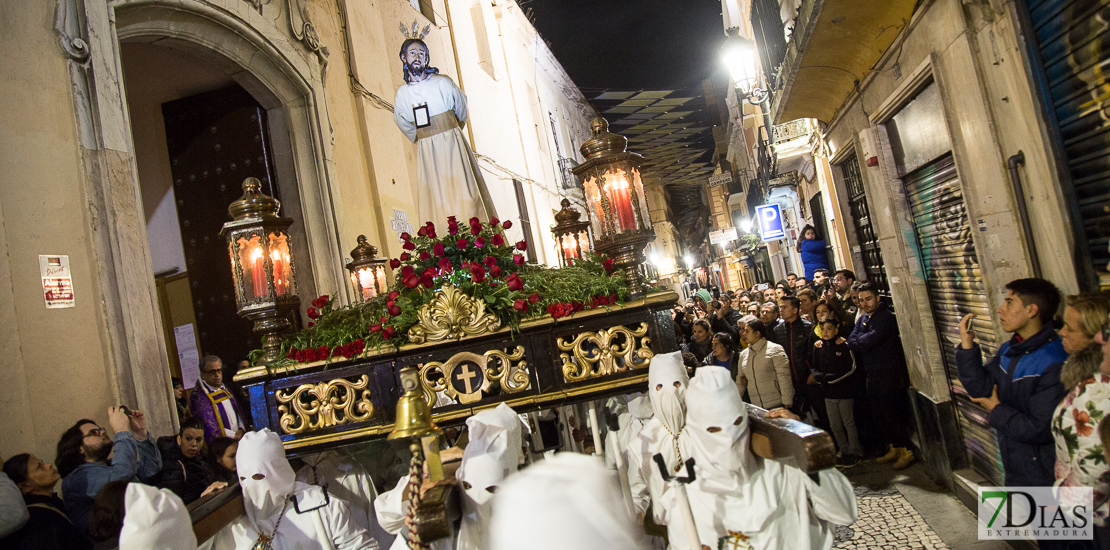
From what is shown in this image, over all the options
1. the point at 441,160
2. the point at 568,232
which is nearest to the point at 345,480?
the point at 441,160

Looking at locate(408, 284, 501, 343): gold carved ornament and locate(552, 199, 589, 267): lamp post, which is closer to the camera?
locate(408, 284, 501, 343): gold carved ornament

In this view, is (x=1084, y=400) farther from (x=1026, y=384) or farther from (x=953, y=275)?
(x=953, y=275)

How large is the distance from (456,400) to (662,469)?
1275 mm

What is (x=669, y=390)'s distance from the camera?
10.2ft

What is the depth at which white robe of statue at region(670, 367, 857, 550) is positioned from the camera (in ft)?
9.34

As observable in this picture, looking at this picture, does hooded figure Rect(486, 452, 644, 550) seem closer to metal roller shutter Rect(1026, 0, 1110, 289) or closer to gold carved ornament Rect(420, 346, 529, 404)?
gold carved ornament Rect(420, 346, 529, 404)

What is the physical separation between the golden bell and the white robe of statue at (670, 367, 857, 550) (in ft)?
3.79

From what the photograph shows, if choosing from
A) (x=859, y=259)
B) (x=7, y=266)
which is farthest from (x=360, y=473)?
(x=859, y=259)

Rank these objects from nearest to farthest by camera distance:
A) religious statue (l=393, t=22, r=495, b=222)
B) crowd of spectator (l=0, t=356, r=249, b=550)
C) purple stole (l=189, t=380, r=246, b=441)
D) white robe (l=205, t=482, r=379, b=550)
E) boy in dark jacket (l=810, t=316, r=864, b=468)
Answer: crowd of spectator (l=0, t=356, r=249, b=550), white robe (l=205, t=482, r=379, b=550), religious statue (l=393, t=22, r=495, b=222), purple stole (l=189, t=380, r=246, b=441), boy in dark jacket (l=810, t=316, r=864, b=468)

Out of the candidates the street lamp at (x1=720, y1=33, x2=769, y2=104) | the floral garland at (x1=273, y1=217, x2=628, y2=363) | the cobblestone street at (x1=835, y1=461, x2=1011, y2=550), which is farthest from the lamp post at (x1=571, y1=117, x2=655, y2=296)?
the street lamp at (x1=720, y1=33, x2=769, y2=104)

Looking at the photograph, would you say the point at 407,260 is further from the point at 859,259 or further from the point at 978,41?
the point at 859,259

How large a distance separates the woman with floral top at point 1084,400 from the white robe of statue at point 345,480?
3.66 metres

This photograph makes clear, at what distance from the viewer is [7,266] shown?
4.69 metres

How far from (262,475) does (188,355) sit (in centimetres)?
656
